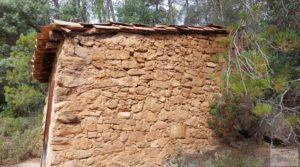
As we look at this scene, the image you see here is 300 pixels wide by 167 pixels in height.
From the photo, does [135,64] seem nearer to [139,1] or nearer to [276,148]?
[276,148]

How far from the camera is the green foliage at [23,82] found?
11.0 metres

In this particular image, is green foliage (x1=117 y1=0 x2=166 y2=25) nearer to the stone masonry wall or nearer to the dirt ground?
the dirt ground

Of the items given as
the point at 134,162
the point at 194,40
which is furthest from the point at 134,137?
the point at 194,40

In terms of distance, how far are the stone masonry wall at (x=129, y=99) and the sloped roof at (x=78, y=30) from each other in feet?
0.35

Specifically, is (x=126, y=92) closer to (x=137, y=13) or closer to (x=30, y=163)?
(x=30, y=163)

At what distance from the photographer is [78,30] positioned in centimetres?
460

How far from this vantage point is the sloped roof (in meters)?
4.52

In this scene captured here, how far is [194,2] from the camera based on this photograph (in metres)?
15.9

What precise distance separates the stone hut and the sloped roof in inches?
0.6

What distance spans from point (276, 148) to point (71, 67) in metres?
3.53

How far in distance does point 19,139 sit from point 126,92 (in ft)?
20.3

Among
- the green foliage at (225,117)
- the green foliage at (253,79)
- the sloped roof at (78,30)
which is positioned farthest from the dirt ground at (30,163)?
the green foliage at (253,79)

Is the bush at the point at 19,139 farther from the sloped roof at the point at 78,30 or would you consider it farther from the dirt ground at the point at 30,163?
the sloped roof at the point at 78,30

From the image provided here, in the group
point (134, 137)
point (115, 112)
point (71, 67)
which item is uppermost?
A: point (71, 67)
